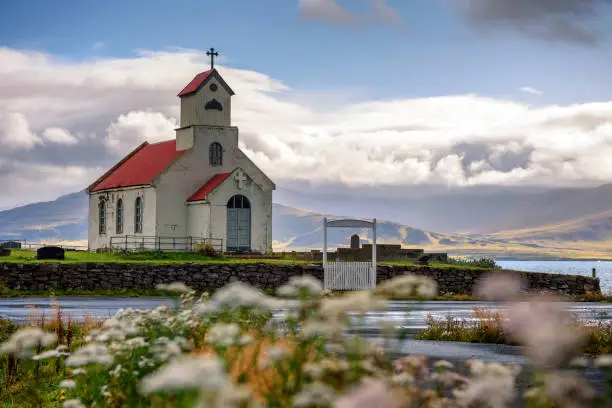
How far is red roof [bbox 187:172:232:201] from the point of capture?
181 feet

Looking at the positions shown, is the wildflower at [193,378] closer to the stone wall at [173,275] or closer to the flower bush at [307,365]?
the flower bush at [307,365]

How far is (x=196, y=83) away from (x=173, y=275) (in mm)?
21041

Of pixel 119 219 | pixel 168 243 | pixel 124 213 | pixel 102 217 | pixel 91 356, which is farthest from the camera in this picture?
pixel 102 217

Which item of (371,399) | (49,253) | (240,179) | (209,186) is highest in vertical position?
(240,179)

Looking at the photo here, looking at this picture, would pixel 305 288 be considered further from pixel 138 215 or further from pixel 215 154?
pixel 138 215

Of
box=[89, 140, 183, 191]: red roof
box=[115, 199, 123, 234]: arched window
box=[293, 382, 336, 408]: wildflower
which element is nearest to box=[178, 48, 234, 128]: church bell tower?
box=[89, 140, 183, 191]: red roof

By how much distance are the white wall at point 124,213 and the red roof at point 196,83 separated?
6.32 m

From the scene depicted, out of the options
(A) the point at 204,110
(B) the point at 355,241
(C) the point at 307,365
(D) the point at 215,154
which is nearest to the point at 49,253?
(D) the point at 215,154

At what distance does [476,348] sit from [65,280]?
2351 cm

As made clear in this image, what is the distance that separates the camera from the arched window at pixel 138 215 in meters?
58.2

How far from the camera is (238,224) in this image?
56.1 m

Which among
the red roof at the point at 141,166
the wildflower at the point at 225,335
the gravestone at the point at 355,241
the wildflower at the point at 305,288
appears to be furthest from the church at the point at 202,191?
the wildflower at the point at 225,335

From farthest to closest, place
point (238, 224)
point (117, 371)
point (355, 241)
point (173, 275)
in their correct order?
point (238, 224)
point (355, 241)
point (173, 275)
point (117, 371)

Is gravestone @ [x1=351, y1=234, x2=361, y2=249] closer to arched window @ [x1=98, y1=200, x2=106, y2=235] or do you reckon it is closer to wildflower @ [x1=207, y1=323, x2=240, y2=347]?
arched window @ [x1=98, y1=200, x2=106, y2=235]
